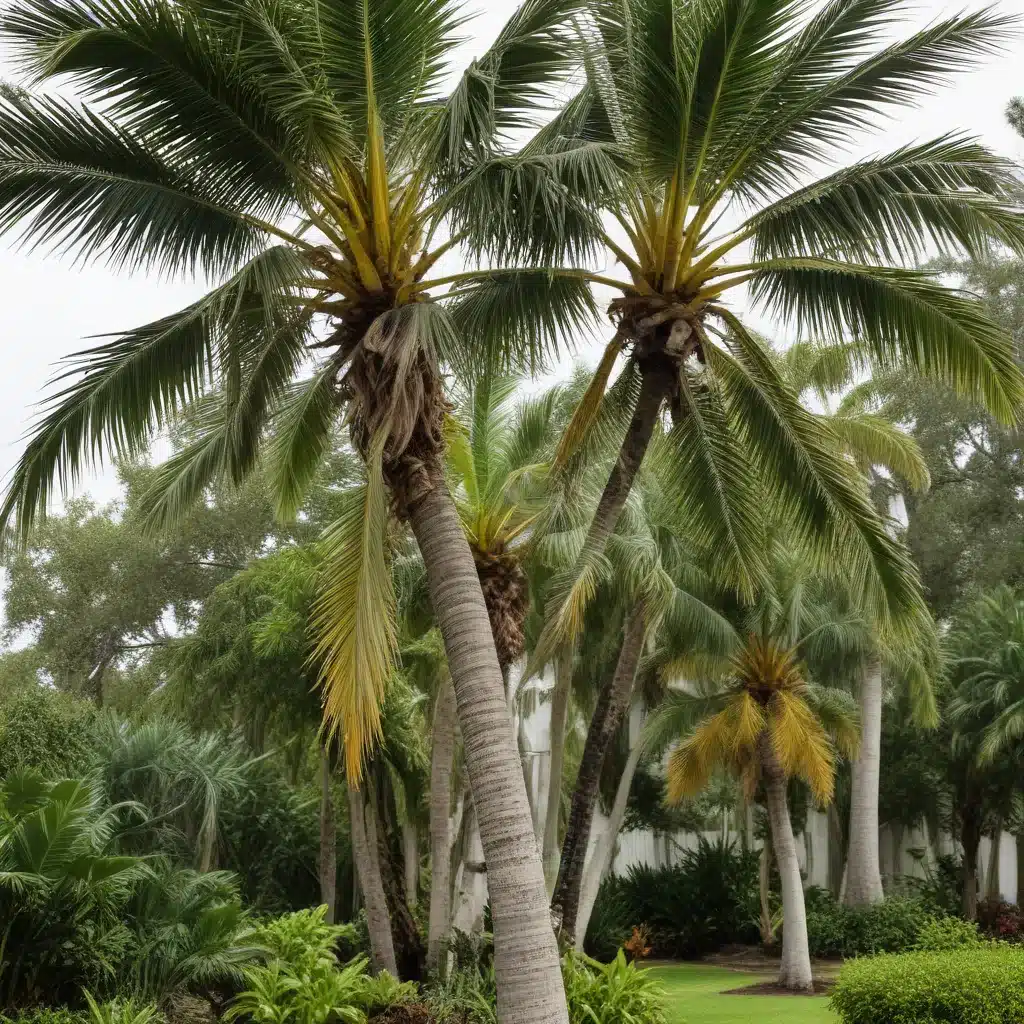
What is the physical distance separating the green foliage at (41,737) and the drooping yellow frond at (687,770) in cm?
965

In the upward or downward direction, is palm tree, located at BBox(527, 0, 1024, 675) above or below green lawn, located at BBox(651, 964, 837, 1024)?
above

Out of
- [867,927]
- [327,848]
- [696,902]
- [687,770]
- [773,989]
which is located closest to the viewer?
[327,848]

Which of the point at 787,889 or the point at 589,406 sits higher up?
the point at 589,406

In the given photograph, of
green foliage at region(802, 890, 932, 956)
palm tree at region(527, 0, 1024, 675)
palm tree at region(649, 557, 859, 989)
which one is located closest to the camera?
palm tree at region(527, 0, 1024, 675)

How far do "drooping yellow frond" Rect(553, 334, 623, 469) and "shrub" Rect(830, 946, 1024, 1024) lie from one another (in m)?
5.97

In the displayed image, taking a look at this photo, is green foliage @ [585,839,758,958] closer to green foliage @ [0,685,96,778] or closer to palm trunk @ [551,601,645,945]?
palm trunk @ [551,601,645,945]

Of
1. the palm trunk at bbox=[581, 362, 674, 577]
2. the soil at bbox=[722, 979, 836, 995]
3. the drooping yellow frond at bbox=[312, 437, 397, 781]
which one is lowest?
the soil at bbox=[722, 979, 836, 995]

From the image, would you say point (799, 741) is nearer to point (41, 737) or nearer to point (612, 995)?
point (612, 995)

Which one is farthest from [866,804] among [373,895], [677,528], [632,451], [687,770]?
[632,451]

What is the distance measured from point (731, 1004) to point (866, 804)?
306 inches

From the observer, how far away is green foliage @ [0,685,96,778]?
44.9 feet

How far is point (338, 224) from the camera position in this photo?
868 cm

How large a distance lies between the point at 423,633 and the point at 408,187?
32.8 feet

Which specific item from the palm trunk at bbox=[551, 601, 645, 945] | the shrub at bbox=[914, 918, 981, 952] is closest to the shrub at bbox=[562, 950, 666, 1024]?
the palm trunk at bbox=[551, 601, 645, 945]
